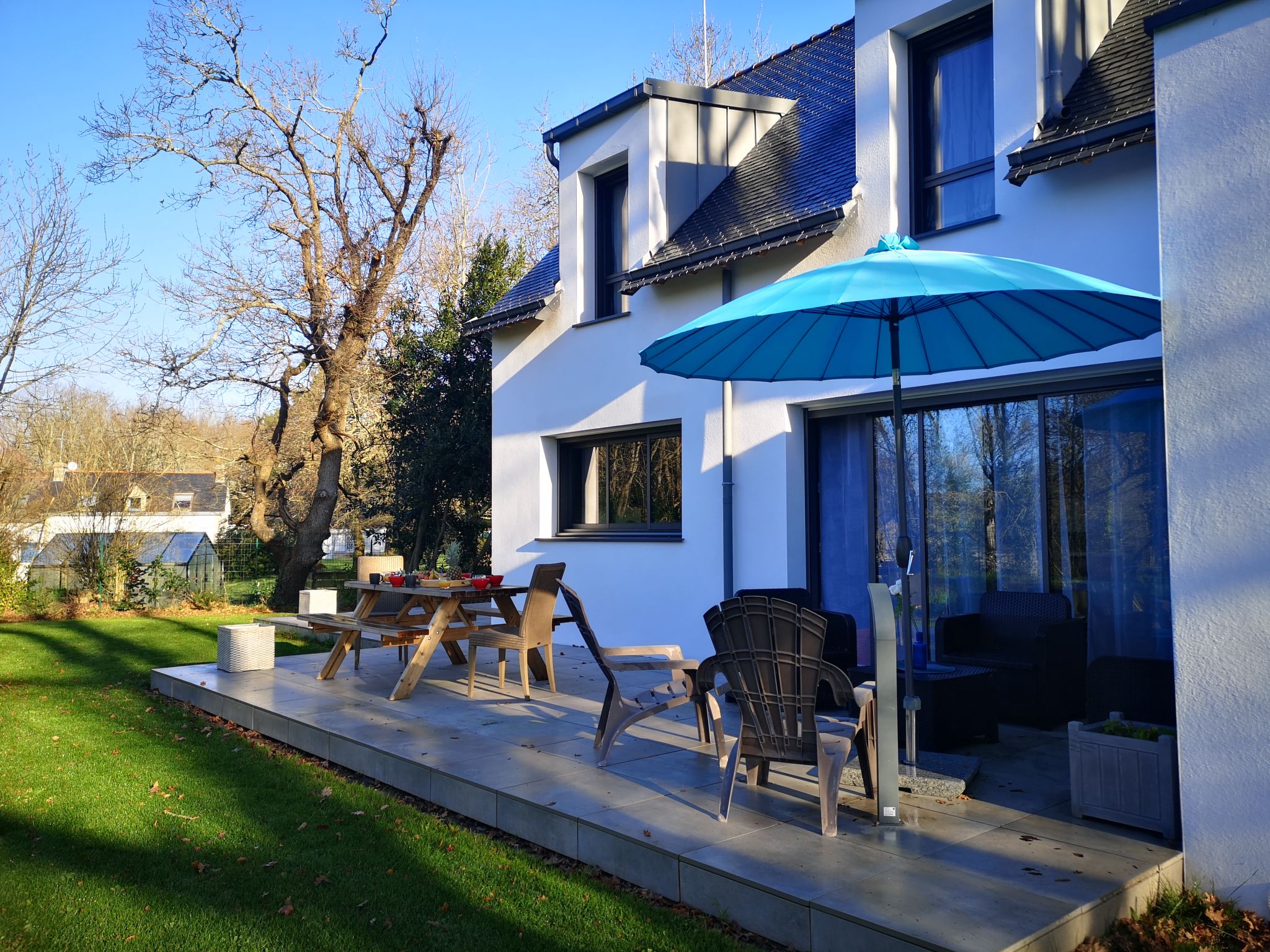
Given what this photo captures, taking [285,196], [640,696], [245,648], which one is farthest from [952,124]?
[285,196]

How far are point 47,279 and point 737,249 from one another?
15165 mm

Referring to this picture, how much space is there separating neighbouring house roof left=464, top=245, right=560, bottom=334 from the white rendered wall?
0.85 ft

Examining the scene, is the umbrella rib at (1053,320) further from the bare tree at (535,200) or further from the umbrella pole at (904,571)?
the bare tree at (535,200)

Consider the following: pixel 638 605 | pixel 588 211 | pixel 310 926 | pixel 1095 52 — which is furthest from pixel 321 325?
pixel 310 926

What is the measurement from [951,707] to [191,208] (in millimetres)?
18617

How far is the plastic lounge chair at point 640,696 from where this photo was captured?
5164 mm

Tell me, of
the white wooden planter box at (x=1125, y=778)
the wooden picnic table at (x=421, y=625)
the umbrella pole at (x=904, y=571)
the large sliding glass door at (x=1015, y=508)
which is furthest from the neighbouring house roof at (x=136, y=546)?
the white wooden planter box at (x=1125, y=778)

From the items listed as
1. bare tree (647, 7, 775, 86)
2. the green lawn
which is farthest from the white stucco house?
bare tree (647, 7, 775, 86)

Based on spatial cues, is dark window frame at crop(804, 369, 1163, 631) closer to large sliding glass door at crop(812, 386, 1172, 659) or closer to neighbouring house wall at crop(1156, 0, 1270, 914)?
large sliding glass door at crop(812, 386, 1172, 659)

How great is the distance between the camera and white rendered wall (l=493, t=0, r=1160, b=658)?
6312 millimetres

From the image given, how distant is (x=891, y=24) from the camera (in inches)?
302

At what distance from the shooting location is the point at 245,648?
8.70 m

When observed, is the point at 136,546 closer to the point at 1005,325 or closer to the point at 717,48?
the point at 1005,325

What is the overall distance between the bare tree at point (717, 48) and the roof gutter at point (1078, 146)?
1884 centimetres
